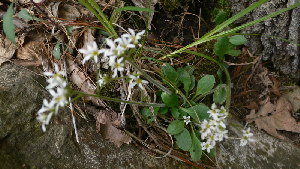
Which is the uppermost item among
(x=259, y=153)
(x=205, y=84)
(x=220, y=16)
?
(x=220, y=16)

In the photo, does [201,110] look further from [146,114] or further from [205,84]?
[146,114]

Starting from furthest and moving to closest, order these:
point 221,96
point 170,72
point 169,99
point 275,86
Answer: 1. point 275,86
2. point 221,96
3. point 170,72
4. point 169,99

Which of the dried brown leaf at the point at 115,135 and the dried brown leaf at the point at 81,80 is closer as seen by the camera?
the dried brown leaf at the point at 115,135

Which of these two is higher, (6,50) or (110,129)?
(6,50)

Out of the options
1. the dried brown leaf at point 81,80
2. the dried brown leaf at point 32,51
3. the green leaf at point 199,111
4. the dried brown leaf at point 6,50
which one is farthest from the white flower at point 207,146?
the dried brown leaf at point 6,50

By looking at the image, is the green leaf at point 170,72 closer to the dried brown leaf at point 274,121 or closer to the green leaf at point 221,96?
the green leaf at point 221,96

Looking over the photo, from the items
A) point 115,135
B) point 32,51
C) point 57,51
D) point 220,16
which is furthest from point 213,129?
point 32,51
